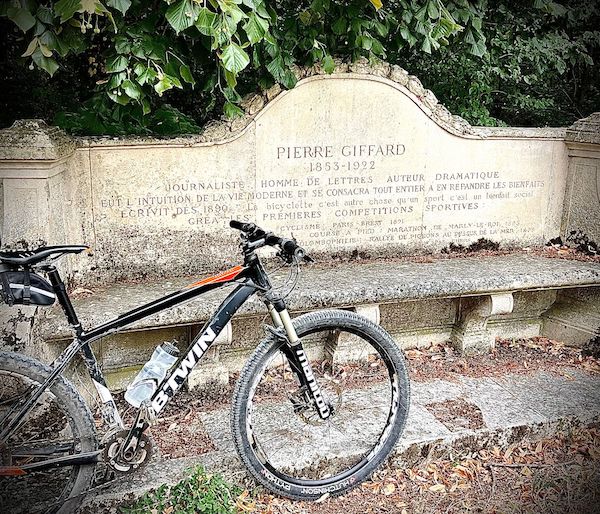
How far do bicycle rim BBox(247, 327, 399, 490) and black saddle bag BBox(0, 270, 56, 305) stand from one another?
941 mm

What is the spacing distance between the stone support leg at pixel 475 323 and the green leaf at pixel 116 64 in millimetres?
2547

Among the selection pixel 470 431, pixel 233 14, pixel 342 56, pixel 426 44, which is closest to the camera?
pixel 233 14

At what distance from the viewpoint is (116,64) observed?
329 centimetres

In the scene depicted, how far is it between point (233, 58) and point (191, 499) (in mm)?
1943

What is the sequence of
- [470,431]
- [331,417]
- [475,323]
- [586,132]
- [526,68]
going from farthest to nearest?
1. [526,68]
2. [586,132]
3. [475,323]
4. [470,431]
5. [331,417]

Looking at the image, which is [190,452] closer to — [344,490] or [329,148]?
[344,490]

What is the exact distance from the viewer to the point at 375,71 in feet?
13.7

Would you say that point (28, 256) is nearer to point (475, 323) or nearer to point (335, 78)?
point (335, 78)

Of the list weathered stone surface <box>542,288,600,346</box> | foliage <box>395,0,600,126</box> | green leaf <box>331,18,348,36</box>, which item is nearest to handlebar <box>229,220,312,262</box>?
green leaf <box>331,18,348,36</box>

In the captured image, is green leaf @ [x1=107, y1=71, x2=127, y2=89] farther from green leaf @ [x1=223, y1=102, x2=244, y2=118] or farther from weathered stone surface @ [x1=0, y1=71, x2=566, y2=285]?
green leaf @ [x1=223, y1=102, x2=244, y2=118]

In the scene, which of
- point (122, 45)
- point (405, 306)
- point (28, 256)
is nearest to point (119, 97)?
point (122, 45)

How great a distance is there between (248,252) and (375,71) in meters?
1.91

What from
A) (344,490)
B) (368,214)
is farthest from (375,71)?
(344,490)

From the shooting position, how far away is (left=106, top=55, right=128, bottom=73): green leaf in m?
3.28
